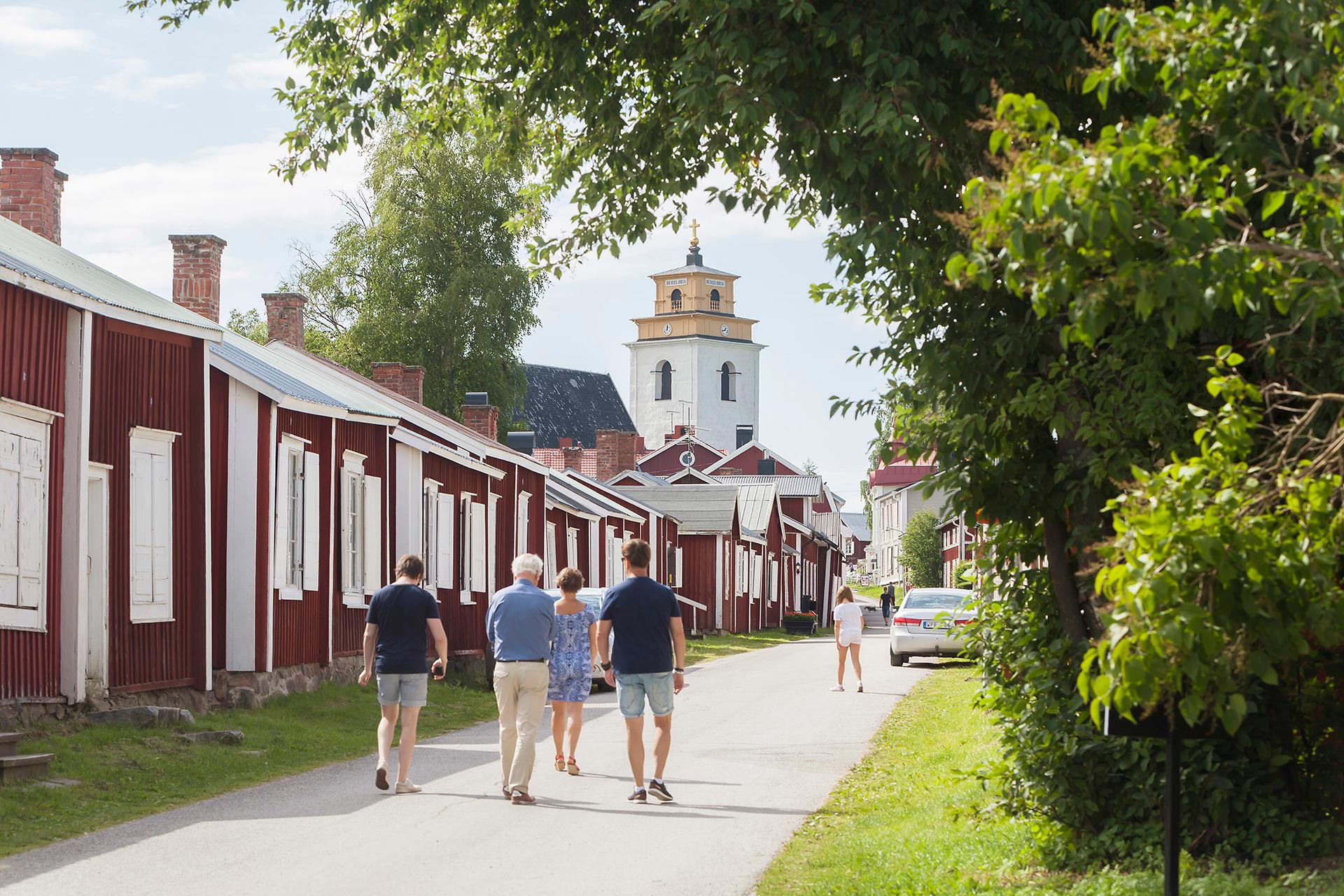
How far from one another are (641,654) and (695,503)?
41.7 meters

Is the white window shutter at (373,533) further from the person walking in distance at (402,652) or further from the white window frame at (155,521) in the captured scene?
the person walking in distance at (402,652)

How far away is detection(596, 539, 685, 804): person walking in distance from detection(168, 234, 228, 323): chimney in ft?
42.0

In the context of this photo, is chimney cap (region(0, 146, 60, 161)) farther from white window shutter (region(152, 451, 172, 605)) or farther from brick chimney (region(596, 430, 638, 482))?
brick chimney (region(596, 430, 638, 482))

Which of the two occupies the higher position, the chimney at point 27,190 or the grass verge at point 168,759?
the chimney at point 27,190

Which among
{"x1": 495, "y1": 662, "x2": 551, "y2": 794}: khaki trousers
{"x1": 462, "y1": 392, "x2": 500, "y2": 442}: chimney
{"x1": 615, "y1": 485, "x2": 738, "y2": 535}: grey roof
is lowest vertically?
{"x1": 495, "y1": 662, "x2": 551, "y2": 794}: khaki trousers

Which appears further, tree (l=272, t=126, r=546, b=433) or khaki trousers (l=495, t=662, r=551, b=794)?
tree (l=272, t=126, r=546, b=433)

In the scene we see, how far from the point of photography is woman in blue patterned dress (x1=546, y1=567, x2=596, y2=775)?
42.3 feet

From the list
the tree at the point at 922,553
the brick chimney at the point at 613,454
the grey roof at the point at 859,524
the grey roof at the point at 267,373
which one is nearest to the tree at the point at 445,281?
the brick chimney at the point at 613,454

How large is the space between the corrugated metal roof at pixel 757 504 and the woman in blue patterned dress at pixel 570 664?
161 ft

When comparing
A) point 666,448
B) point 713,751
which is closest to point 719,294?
point 666,448

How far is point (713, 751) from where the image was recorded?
49.1 feet

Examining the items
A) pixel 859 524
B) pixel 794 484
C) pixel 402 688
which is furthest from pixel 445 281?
pixel 859 524

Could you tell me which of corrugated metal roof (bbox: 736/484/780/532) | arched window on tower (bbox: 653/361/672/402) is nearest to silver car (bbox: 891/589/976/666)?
corrugated metal roof (bbox: 736/484/780/532)

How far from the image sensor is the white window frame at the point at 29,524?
44.4 ft
